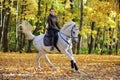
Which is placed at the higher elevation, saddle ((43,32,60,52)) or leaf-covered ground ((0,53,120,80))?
saddle ((43,32,60,52))

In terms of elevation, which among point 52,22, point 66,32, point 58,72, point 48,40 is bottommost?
point 58,72

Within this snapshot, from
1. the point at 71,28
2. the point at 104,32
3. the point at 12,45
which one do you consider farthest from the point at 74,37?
the point at 12,45

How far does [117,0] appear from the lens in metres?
22.3

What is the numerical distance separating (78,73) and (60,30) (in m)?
2.16

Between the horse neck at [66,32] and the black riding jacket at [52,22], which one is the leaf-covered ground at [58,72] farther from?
the black riding jacket at [52,22]

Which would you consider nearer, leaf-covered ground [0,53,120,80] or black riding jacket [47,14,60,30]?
leaf-covered ground [0,53,120,80]

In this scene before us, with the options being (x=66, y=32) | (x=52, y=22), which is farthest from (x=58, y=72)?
(x=52, y=22)

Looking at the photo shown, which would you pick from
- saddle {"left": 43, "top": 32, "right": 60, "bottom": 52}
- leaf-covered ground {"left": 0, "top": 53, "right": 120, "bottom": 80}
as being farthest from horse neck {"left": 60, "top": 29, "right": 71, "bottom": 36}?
leaf-covered ground {"left": 0, "top": 53, "right": 120, "bottom": 80}

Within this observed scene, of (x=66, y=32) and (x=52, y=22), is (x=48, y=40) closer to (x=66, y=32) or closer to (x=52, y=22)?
(x=52, y=22)

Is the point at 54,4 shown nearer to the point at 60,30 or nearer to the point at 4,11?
the point at 4,11

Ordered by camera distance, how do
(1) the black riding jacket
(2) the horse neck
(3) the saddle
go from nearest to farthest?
(2) the horse neck < (1) the black riding jacket < (3) the saddle

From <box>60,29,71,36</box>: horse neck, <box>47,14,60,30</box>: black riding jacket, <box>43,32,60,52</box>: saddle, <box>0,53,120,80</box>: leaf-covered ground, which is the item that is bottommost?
<box>0,53,120,80</box>: leaf-covered ground

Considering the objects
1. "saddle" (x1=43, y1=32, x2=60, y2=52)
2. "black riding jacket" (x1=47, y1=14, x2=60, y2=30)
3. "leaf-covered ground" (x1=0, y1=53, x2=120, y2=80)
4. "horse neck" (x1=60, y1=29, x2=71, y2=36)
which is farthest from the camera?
"saddle" (x1=43, y1=32, x2=60, y2=52)

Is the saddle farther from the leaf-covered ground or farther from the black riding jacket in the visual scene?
the leaf-covered ground
